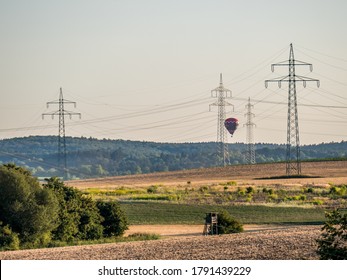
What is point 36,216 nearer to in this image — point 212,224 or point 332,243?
point 212,224

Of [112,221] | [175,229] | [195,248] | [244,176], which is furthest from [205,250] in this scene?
[244,176]

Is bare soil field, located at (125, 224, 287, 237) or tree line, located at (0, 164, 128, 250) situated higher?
tree line, located at (0, 164, 128, 250)

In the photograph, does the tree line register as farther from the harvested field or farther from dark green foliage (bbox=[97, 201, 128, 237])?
the harvested field

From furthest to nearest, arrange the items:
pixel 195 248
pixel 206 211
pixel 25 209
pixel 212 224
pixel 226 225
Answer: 1. pixel 206 211
2. pixel 226 225
3. pixel 212 224
4. pixel 25 209
5. pixel 195 248

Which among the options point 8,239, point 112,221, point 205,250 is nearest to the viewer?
point 205,250

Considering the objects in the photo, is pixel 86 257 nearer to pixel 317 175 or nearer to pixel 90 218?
pixel 90 218

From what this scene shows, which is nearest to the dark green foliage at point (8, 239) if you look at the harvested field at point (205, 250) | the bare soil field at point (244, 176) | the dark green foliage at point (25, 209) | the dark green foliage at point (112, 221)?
the dark green foliage at point (25, 209)

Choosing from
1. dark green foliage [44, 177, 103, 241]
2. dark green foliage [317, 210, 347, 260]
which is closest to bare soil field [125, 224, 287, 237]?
dark green foliage [44, 177, 103, 241]

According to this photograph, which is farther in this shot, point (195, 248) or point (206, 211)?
point (206, 211)
